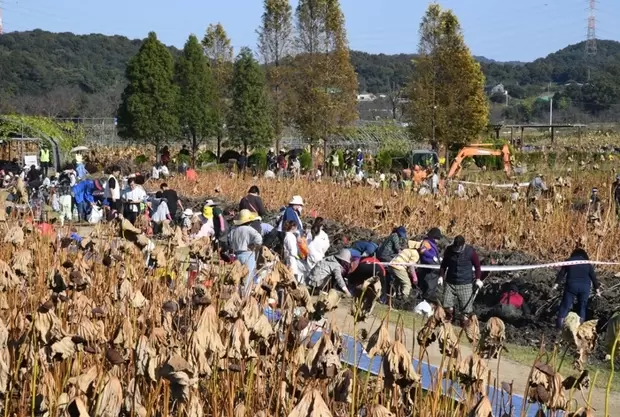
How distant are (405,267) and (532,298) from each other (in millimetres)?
1631

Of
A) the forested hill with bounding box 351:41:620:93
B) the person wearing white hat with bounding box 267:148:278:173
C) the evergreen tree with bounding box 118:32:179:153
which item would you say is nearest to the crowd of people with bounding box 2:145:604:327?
the person wearing white hat with bounding box 267:148:278:173

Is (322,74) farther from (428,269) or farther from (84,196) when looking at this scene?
(428,269)

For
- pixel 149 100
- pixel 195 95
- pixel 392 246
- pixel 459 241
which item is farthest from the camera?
pixel 195 95

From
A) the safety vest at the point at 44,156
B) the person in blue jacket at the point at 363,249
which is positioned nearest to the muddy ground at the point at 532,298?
the person in blue jacket at the point at 363,249

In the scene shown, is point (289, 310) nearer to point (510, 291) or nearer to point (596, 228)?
point (510, 291)

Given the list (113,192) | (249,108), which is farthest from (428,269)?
(249,108)

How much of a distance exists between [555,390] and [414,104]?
3202 cm

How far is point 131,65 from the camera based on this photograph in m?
33.1

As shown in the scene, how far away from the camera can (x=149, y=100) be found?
1283 inches

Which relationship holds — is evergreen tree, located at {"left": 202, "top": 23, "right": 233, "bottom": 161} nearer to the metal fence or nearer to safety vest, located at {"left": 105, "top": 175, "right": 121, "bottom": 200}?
the metal fence

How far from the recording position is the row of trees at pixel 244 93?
32.9m

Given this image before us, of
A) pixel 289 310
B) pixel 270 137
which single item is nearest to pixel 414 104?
pixel 270 137

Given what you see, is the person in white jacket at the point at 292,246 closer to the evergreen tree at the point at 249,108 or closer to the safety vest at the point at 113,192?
the safety vest at the point at 113,192

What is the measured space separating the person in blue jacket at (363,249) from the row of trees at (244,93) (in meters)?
21.0
